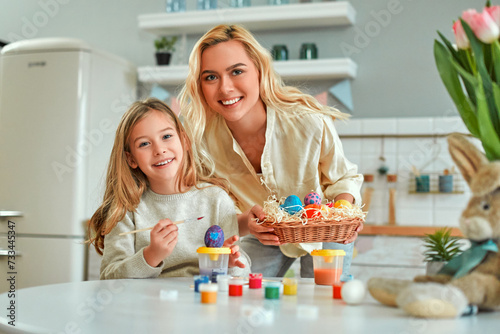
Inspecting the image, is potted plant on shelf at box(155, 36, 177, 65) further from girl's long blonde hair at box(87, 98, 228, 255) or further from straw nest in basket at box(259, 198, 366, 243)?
straw nest in basket at box(259, 198, 366, 243)

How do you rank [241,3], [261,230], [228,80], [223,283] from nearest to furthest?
1. [223,283]
2. [261,230]
3. [228,80]
4. [241,3]

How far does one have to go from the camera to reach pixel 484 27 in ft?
3.16

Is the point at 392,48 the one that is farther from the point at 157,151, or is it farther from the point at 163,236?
the point at 163,236

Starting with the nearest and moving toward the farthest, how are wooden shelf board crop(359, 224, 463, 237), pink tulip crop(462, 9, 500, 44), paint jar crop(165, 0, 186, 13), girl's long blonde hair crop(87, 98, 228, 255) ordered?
pink tulip crop(462, 9, 500, 44) < girl's long blonde hair crop(87, 98, 228, 255) < wooden shelf board crop(359, 224, 463, 237) < paint jar crop(165, 0, 186, 13)

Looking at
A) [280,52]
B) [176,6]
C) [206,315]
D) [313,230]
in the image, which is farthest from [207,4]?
[206,315]

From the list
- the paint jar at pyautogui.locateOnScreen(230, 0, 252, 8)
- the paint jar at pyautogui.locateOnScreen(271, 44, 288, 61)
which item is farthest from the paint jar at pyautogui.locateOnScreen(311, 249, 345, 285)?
the paint jar at pyautogui.locateOnScreen(230, 0, 252, 8)

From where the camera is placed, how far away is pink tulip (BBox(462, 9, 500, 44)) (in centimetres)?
96

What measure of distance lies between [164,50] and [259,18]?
0.74m

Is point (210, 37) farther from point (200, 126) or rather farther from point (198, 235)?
point (198, 235)

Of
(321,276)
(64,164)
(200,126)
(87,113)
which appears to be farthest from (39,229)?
(321,276)

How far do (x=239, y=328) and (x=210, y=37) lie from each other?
1267mm

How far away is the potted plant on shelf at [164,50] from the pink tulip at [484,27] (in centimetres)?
316

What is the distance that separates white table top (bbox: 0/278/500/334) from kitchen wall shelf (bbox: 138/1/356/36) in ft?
8.74

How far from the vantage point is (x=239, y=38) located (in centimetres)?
193
